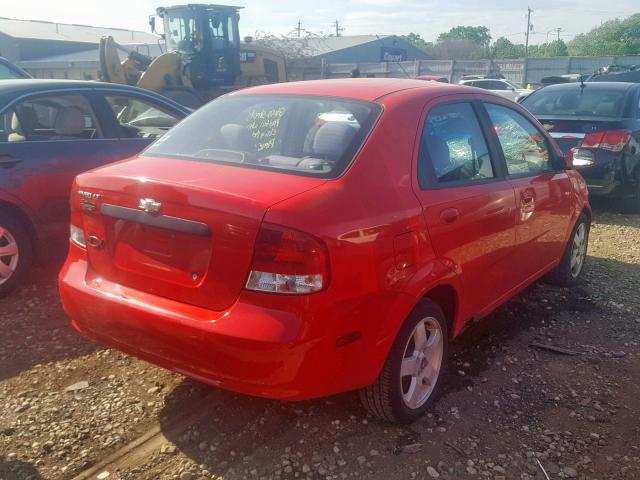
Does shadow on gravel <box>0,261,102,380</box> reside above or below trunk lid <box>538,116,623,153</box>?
below

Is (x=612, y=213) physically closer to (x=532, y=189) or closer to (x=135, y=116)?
(x=532, y=189)

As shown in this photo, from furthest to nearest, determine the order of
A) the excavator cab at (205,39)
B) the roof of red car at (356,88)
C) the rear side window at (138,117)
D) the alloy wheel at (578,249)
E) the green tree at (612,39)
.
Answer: the green tree at (612,39)
the excavator cab at (205,39)
the rear side window at (138,117)
the alloy wheel at (578,249)
the roof of red car at (356,88)

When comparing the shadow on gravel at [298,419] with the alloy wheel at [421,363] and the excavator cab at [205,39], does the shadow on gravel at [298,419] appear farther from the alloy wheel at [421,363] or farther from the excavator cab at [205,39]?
the excavator cab at [205,39]

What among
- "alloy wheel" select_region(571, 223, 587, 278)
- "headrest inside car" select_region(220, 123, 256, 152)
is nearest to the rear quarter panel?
"headrest inside car" select_region(220, 123, 256, 152)

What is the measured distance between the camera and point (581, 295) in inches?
202

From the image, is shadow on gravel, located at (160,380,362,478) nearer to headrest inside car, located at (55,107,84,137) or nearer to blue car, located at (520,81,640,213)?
headrest inside car, located at (55,107,84,137)

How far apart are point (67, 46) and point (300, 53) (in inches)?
1124

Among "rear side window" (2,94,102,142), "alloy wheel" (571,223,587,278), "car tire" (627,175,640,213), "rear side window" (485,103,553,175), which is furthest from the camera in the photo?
"car tire" (627,175,640,213)

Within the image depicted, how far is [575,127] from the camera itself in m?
7.72

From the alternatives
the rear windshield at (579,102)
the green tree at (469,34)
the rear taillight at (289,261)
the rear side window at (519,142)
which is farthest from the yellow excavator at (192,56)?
the green tree at (469,34)

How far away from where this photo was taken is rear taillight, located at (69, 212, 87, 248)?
3.10m

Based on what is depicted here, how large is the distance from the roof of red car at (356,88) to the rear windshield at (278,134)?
0.07 meters

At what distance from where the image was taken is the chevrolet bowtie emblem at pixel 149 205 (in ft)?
8.86

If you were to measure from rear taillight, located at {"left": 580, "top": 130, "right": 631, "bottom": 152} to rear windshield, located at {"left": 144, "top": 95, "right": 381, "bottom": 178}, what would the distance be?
532 cm
